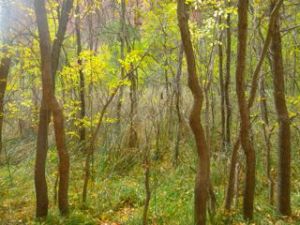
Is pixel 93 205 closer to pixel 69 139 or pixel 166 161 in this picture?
pixel 166 161

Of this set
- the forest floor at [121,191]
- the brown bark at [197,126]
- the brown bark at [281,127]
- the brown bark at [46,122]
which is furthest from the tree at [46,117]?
the brown bark at [281,127]

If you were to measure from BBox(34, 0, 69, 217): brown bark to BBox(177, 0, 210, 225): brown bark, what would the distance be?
7.81 feet

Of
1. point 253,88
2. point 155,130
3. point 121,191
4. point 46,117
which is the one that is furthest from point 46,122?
point 155,130

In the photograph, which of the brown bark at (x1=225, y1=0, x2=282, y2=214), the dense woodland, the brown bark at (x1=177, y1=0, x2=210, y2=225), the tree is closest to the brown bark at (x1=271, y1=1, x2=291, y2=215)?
the dense woodland

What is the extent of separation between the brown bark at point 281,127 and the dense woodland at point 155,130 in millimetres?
18

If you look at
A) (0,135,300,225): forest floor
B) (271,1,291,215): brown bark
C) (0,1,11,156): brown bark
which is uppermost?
(0,1,11,156): brown bark

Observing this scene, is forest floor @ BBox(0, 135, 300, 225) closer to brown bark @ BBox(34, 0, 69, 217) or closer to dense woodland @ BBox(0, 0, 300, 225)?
dense woodland @ BBox(0, 0, 300, 225)

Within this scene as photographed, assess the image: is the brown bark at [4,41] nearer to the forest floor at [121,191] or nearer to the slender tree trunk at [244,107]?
the forest floor at [121,191]

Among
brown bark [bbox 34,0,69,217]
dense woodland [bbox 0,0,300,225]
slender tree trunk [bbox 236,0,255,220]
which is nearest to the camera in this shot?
slender tree trunk [bbox 236,0,255,220]

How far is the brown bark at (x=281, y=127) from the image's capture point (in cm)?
727

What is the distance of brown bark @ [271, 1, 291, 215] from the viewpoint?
23.9 feet

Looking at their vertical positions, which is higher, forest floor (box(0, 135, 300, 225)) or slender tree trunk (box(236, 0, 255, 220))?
slender tree trunk (box(236, 0, 255, 220))

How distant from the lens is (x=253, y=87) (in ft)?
21.0

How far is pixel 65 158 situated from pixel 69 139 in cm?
507
